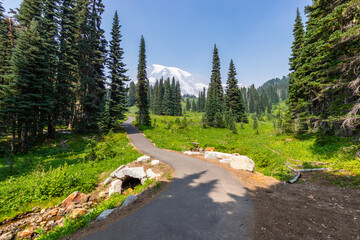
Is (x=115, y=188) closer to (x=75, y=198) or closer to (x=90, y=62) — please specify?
(x=75, y=198)

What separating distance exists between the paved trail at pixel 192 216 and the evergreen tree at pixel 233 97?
4041 centimetres

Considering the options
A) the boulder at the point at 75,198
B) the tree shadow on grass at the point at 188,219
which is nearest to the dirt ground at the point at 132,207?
the tree shadow on grass at the point at 188,219

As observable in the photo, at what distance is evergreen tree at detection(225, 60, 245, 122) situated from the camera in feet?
147

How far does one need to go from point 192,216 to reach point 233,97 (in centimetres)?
4495

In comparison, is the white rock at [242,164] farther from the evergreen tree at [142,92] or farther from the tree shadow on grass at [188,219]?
the evergreen tree at [142,92]

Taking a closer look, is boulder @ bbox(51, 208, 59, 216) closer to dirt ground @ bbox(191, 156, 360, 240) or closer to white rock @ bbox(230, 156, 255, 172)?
dirt ground @ bbox(191, 156, 360, 240)

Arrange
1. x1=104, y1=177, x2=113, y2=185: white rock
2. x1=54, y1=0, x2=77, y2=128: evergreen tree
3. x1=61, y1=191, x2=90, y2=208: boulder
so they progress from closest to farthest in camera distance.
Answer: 1. x1=61, y1=191, x2=90, y2=208: boulder
2. x1=104, y1=177, x2=113, y2=185: white rock
3. x1=54, y1=0, x2=77, y2=128: evergreen tree

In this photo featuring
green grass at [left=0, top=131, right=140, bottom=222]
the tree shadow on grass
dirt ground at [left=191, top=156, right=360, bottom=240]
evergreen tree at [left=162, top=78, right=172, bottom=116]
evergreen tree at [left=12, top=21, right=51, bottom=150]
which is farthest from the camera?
evergreen tree at [left=162, top=78, right=172, bottom=116]

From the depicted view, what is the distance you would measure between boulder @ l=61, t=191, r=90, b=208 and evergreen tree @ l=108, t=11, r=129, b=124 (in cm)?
1841

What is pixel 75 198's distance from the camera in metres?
8.16

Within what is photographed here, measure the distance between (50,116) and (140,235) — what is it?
22448 millimetres

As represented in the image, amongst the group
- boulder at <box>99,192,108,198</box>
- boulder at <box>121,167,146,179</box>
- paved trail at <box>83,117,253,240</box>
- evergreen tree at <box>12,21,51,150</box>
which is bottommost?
boulder at <box>99,192,108,198</box>

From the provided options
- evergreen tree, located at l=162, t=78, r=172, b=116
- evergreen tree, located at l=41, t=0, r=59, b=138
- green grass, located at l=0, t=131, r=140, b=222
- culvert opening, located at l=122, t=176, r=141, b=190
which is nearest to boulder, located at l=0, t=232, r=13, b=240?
green grass, located at l=0, t=131, r=140, b=222

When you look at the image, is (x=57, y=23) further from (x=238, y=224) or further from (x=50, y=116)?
(x=238, y=224)
